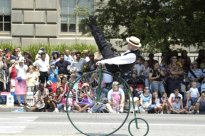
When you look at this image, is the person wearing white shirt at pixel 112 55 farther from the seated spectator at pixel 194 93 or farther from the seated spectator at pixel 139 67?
the seated spectator at pixel 139 67

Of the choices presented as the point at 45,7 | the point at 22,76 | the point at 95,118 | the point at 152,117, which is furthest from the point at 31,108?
the point at 45,7

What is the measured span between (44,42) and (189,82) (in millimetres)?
10967

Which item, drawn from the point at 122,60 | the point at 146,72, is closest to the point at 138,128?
the point at 122,60

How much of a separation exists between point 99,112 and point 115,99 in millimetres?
567

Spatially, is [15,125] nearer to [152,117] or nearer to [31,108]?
[152,117]

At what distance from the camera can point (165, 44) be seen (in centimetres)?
2300

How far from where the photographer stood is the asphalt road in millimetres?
13273

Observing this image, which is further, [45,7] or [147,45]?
[45,7]

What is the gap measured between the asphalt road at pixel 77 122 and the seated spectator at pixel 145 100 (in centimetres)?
245

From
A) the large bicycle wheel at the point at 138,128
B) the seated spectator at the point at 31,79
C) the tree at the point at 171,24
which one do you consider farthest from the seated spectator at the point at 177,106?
the large bicycle wheel at the point at 138,128

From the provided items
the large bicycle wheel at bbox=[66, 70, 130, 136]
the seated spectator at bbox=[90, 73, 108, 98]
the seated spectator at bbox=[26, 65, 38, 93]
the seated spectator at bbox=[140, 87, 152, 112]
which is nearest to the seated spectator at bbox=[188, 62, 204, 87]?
the seated spectator at bbox=[140, 87, 152, 112]

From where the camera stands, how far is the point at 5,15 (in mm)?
31094

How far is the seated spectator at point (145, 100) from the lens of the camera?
2005 cm

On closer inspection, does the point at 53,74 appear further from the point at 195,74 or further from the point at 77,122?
the point at 77,122
